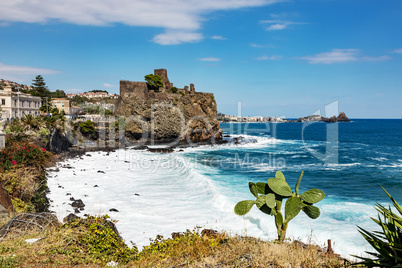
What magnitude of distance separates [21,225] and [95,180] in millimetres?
11336

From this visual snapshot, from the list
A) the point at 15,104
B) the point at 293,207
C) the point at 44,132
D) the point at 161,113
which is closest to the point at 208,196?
the point at 293,207

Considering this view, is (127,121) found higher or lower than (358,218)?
higher

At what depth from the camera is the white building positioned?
118ft

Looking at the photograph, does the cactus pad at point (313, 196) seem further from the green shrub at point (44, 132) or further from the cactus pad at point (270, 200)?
the green shrub at point (44, 132)

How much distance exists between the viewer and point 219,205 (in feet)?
43.0

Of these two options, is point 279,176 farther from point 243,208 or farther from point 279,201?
point 243,208

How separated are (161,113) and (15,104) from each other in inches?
875

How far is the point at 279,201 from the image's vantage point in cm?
592

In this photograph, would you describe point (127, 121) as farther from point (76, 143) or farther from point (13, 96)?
point (13, 96)

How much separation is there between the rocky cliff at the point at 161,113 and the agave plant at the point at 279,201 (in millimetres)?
35530

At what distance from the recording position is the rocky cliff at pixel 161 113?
3991 centimetres

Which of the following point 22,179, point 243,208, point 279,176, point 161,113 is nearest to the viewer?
point 243,208

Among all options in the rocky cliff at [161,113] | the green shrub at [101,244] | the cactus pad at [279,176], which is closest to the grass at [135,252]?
the green shrub at [101,244]

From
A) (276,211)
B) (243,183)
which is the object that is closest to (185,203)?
(243,183)
